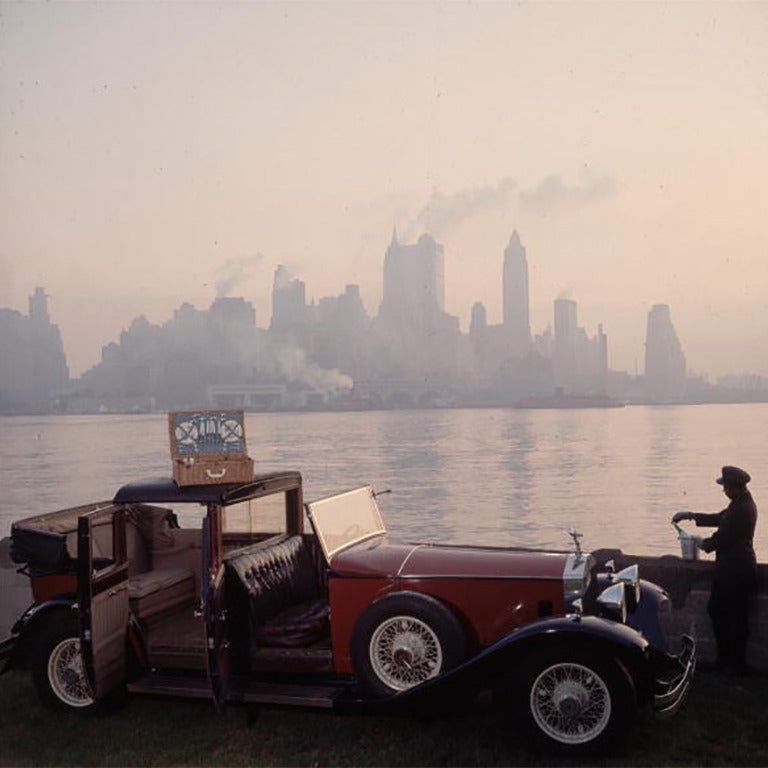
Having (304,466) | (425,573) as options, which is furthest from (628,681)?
(304,466)

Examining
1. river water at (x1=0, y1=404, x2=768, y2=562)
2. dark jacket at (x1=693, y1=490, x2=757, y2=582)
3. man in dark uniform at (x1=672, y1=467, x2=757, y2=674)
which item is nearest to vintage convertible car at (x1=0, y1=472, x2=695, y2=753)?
man in dark uniform at (x1=672, y1=467, x2=757, y2=674)

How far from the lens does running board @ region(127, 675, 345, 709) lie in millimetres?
6309

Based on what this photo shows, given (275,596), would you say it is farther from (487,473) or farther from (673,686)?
(487,473)

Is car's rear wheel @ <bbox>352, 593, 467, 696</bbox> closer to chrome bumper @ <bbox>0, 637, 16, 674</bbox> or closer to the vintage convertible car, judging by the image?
the vintage convertible car

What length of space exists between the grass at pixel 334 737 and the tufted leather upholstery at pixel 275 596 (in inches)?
22.5

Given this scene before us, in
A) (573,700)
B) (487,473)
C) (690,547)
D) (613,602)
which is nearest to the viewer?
(573,700)

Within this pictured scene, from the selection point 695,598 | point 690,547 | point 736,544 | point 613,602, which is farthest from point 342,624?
point 690,547

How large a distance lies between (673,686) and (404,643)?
1885 millimetres

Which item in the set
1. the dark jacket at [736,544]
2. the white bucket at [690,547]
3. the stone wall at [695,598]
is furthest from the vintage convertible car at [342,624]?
the white bucket at [690,547]

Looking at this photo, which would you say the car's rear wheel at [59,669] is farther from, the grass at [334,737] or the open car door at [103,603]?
the open car door at [103,603]

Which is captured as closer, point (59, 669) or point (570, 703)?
point (570, 703)

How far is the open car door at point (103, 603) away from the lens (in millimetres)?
6441

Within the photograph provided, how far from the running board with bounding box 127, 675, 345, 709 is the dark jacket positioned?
3536mm

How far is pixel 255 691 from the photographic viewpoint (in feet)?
21.3
